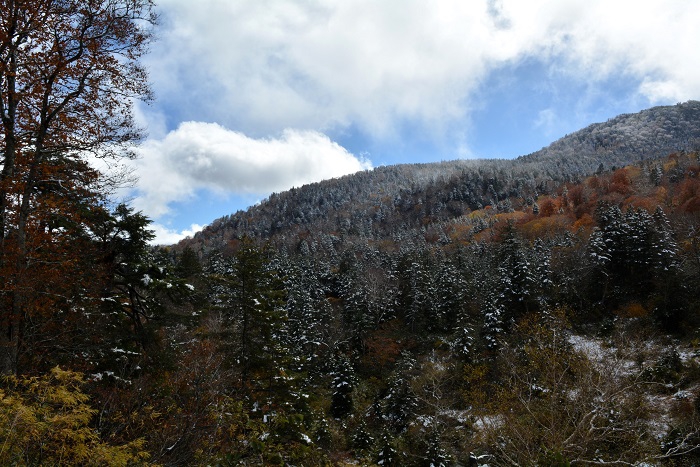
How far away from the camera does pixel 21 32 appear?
23.3 feet

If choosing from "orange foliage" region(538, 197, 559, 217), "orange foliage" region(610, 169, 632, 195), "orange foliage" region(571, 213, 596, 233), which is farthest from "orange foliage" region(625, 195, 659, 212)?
"orange foliage" region(538, 197, 559, 217)

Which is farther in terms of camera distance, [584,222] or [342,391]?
[584,222]

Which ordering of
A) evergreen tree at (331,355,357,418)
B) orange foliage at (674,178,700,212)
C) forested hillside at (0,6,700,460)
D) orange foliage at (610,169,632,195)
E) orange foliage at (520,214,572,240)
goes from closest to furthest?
forested hillside at (0,6,700,460), evergreen tree at (331,355,357,418), orange foliage at (674,178,700,212), orange foliage at (520,214,572,240), orange foliage at (610,169,632,195)

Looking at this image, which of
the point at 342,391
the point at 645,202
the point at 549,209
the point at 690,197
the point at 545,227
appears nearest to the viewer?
the point at 342,391

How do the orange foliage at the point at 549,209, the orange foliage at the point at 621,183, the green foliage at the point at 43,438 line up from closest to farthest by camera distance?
the green foliage at the point at 43,438
the orange foliage at the point at 621,183
the orange foliage at the point at 549,209

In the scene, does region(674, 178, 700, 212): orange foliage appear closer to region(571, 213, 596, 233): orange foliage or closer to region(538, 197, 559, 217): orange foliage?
region(571, 213, 596, 233): orange foliage

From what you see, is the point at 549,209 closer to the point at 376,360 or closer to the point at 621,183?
the point at 621,183

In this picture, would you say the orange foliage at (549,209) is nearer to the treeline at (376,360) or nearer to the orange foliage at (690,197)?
the treeline at (376,360)

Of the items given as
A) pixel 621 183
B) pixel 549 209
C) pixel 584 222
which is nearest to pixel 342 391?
pixel 584 222

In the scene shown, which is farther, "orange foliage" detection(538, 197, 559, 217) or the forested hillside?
"orange foliage" detection(538, 197, 559, 217)

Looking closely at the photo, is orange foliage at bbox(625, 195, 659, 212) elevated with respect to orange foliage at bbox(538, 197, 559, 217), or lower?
lower

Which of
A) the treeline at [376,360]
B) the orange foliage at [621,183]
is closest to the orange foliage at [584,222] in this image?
the treeline at [376,360]

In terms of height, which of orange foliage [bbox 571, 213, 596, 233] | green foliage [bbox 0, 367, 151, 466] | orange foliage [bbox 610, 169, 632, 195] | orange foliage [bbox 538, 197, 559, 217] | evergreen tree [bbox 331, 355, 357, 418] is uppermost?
orange foliage [bbox 610, 169, 632, 195]

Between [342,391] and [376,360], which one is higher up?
[376,360]
